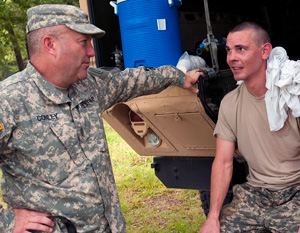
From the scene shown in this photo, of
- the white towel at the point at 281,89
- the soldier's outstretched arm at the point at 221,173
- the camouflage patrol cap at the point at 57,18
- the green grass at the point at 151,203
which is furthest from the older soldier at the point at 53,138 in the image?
the green grass at the point at 151,203

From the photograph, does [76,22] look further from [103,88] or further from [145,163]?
[145,163]

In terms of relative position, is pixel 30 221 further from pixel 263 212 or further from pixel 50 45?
pixel 263 212

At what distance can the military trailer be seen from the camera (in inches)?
119

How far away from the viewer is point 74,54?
2.24 metres

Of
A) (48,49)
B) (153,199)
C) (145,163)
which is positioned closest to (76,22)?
(48,49)

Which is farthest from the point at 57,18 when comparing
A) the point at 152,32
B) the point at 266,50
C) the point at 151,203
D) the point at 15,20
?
the point at 15,20

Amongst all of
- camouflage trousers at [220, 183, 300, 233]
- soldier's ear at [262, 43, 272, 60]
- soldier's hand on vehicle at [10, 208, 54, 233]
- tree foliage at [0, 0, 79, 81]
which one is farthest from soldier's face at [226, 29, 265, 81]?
tree foliage at [0, 0, 79, 81]

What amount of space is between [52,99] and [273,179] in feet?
4.27

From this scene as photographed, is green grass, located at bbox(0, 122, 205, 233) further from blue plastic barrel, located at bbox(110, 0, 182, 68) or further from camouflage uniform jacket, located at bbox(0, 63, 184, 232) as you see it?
camouflage uniform jacket, located at bbox(0, 63, 184, 232)

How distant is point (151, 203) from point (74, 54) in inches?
113

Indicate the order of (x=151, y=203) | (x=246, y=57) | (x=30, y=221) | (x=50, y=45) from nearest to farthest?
(x=30, y=221) < (x=50, y=45) < (x=246, y=57) < (x=151, y=203)

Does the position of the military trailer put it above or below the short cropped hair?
below

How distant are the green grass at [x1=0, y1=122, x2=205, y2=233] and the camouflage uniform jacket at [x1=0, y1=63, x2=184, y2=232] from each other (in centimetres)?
186

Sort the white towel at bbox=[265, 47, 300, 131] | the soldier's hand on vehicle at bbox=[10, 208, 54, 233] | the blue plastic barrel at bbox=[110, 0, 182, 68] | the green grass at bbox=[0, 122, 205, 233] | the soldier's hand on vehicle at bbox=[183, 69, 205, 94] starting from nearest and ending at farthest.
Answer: the soldier's hand on vehicle at bbox=[10, 208, 54, 233], the white towel at bbox=[265, 47, 300, 131], the soldier's hand on vehicle at bbox=[183, 69, 205, 94], the blue plastic barrel at bbox=[110, 0, 182, 68], the green grass at bbox=[0, 122, 205, 233]
